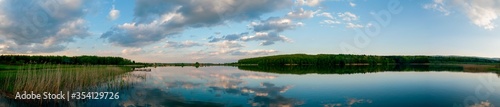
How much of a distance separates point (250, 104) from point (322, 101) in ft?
14.2

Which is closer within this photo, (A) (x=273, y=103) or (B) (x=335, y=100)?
(A) (x=273, y=103)

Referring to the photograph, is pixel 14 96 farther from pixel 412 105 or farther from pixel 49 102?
pixel 412 105

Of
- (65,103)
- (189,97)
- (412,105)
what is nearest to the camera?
(65,103)

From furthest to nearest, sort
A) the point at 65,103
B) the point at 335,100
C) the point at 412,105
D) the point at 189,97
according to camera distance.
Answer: the point at 189,97 < the point at 335,100 < the point at 412,105 < the point at 65,103

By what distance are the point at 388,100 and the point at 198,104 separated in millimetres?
11262

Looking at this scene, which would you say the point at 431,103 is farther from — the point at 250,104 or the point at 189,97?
the point at 189,97

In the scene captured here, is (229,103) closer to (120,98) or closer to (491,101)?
(120,98)

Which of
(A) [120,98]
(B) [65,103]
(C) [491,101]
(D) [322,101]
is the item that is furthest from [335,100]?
(B) [65,103]

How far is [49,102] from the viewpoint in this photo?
57.0ft

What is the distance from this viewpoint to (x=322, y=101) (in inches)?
752

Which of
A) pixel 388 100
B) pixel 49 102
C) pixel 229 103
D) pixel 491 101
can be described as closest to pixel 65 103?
pixel 49 102

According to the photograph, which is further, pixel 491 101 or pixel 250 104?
pixel 491 101

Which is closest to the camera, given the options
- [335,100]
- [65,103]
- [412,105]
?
[65,103]

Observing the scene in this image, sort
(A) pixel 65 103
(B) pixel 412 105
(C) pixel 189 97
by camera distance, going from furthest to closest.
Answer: (C) pixel 189 97, (B) pixel 412 105, (A) pixel 65 103
